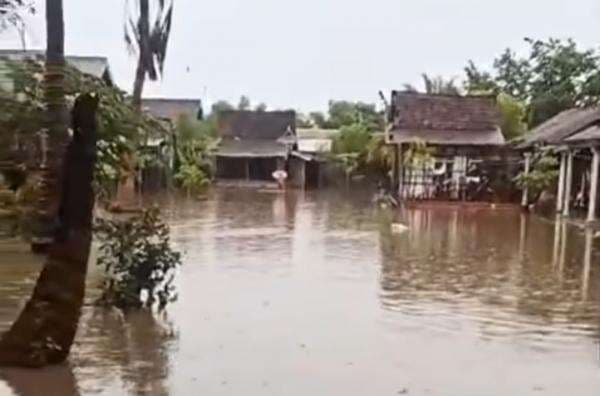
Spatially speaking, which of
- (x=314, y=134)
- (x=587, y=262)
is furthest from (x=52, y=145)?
(x=314, y=134)

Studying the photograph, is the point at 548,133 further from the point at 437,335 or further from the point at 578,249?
the point at 437,335

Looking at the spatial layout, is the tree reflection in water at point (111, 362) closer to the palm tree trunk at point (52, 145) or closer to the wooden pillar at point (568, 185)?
the palm tree trunk at point (52, 145)

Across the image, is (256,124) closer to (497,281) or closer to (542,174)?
(542,174)

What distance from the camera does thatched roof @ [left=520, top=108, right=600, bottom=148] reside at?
89.5 ft

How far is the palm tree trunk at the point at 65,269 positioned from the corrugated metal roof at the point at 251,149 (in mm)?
41534

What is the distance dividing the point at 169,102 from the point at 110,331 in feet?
157

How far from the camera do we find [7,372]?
24.0ft

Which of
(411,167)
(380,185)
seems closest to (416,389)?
(411,167)

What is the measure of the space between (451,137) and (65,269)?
29393mm

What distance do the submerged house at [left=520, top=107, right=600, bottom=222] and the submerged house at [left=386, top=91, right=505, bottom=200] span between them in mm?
3177

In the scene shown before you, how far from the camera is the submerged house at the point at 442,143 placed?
3400 centimetres

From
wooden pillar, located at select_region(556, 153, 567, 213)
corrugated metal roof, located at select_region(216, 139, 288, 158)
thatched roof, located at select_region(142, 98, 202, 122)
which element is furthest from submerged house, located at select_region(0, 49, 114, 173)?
thatched roof, located at select_region(142, 98, 202, 122)

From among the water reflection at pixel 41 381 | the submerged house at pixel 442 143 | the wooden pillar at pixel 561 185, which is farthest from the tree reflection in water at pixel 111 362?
the submerged house at pixel 442 143

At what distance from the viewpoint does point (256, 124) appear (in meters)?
52.6
